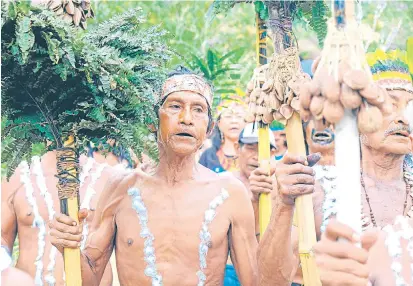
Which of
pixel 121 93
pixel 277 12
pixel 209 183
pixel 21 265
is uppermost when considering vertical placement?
pixel 277 12

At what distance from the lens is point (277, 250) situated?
13.6 ft

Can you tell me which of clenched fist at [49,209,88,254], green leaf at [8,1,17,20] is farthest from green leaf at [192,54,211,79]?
green leaf at [8,1,17,20]

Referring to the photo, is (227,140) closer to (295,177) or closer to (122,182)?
(122,182)

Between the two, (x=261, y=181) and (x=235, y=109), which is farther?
(x=235, y=109)

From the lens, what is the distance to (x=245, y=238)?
4.84 metres

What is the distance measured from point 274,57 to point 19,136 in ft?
4.49

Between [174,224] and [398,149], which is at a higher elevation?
[398,149]

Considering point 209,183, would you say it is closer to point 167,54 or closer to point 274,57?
point 167,54

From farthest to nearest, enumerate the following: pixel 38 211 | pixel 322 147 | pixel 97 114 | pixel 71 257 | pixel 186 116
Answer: pixel 322 147, pixel 38 211, pixel 186 116, pixel 71 257, pixel 97 114

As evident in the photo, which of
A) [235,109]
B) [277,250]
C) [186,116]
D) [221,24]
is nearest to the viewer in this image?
[277,250]

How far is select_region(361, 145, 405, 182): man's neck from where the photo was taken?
504cm

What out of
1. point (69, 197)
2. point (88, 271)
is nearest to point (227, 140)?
point (88, 271)

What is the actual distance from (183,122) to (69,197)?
→ 755 millimetres

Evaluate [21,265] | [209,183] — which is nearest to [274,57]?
[209,183]
